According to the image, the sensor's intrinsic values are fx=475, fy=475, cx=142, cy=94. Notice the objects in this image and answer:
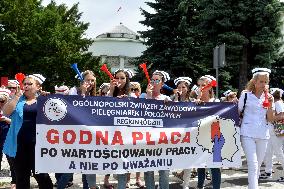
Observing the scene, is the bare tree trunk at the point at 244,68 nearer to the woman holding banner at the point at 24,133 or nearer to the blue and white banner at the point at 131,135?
the blue and white banner at the point at 131,135

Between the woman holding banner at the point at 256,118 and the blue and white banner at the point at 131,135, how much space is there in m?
0.32

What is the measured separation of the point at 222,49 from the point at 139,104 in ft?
22.9

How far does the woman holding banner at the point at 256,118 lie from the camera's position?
22.3 feet

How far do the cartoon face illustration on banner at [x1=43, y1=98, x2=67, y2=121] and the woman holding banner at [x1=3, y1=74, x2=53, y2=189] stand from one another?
0.15m

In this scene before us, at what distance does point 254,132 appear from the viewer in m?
6.82

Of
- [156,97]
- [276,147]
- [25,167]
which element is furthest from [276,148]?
[25,167]

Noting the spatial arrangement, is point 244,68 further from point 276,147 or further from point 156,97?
point 156,97

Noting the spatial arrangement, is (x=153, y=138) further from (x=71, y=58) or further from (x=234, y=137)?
(x=71, y=58)

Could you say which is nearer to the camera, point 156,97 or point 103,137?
point 103,137

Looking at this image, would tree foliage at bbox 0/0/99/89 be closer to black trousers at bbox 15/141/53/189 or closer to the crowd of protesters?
the crowd of protesters

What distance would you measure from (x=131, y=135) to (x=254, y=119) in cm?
180

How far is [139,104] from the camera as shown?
6699 mm

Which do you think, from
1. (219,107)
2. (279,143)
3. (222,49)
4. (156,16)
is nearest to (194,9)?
(156,16)

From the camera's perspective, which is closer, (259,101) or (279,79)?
(259,101)
